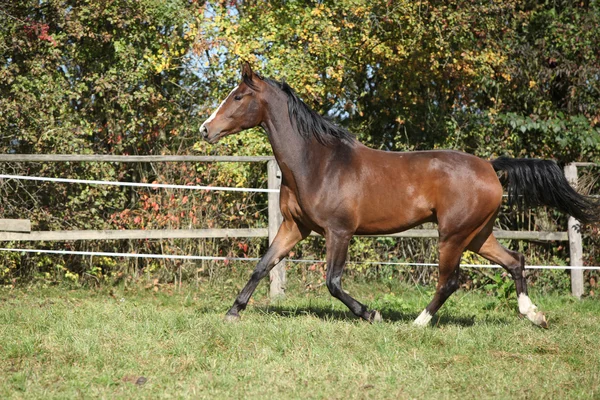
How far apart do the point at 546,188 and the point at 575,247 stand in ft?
8.86

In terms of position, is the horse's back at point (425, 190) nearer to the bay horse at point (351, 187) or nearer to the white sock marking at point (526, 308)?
the bay horse at point (351, 187)

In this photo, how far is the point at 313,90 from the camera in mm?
8969

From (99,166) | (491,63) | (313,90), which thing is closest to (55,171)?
(99,166)

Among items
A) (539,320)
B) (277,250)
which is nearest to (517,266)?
(539,320)

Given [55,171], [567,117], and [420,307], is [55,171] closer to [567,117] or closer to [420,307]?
[420,307]

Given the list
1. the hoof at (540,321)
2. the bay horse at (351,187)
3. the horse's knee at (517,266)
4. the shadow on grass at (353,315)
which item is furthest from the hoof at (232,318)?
the hoof at (540,321)

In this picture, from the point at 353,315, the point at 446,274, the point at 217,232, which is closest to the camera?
the point at 446,274

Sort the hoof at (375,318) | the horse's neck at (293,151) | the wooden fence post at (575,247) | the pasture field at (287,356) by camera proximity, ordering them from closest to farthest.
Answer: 1. the pasture field at (287,356)
2. the hoof at (375,318)
3. the horse's neck at (293,151)
4. the wooden fence post at (575,247)

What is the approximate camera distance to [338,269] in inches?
225

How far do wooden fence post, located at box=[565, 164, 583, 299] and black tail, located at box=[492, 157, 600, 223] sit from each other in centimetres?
236

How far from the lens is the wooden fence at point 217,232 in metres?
7.39

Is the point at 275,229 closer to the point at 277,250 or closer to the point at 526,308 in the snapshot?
the point at 277,250

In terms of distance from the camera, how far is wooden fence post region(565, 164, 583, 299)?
8.30 m

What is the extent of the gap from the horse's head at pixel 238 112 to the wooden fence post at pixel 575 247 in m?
4.44
